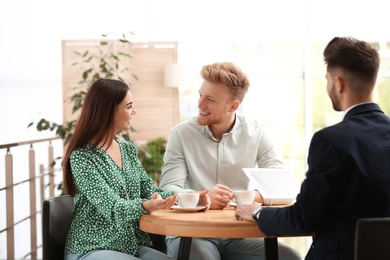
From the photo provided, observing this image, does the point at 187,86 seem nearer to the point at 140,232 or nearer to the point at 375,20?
the point at 375,20

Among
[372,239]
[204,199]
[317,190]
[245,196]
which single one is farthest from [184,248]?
[372,239]

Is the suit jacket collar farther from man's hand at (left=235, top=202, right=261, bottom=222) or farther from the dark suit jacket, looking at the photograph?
man's hand at (left=235, top=202, right=261, bottom=222)

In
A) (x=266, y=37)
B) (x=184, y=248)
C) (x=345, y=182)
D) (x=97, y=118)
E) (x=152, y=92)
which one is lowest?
(x=184, y=248)

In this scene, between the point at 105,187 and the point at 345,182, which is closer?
the point at 345,182

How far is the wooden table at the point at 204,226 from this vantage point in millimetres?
2410

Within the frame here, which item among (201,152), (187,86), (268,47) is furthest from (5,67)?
(201,152)

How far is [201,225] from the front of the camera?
2428 mm

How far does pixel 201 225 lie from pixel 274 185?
1.60 ft

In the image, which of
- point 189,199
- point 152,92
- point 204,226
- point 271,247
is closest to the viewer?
point 204,226

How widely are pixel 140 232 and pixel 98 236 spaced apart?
256 mm

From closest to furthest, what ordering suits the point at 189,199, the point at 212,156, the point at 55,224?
the point at 189,199 → the point at 55,224 → the point at 212,156

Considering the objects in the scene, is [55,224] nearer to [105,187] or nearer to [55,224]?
[55,224]

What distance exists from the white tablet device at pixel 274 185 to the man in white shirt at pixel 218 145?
397 mm

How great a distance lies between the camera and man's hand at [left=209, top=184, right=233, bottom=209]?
281 centimetres
